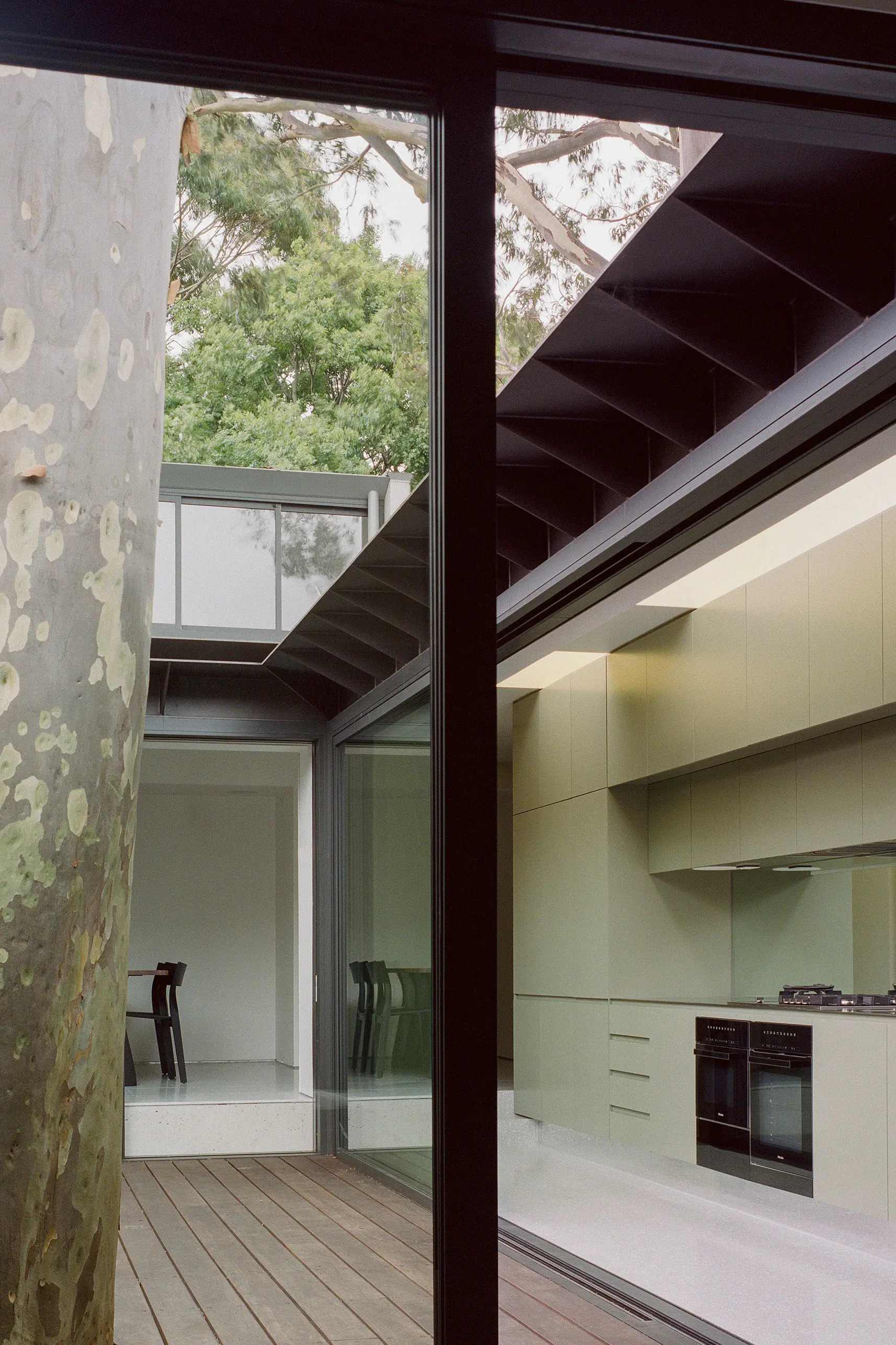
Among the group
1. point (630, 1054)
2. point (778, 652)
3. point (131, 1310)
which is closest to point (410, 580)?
point (131, 1310)

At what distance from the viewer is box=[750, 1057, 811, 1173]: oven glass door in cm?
514

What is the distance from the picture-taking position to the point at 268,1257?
1513mm

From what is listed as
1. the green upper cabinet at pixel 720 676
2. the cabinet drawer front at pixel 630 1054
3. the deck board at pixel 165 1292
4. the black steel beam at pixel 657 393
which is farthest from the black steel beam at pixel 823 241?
the cabinet drawer front at pixel 630 1054

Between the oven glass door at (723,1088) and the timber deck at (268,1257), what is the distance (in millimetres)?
4392

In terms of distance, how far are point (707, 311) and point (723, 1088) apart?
144 inches

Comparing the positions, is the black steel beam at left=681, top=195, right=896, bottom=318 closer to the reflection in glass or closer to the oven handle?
the reflection in glass

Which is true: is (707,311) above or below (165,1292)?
above

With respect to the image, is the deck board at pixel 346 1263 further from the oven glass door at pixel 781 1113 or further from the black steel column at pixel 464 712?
the oven glass door at pixel 781 1113

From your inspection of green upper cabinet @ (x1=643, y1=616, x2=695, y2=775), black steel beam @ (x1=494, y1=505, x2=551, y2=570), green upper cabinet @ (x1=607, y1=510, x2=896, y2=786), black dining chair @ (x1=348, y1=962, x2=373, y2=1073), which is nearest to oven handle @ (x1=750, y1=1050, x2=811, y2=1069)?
green upper cabinet @ (x1=607, y1=510, x2=896, y2=786)

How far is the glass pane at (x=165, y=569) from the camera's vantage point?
1554 mm

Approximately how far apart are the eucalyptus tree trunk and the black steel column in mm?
354

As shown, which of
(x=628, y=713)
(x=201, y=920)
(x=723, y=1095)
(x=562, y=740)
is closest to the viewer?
(x=201, y=920)

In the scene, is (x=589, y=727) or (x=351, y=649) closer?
(x=351, y=649)

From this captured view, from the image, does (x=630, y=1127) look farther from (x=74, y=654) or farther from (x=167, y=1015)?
(x=74, y=654)
